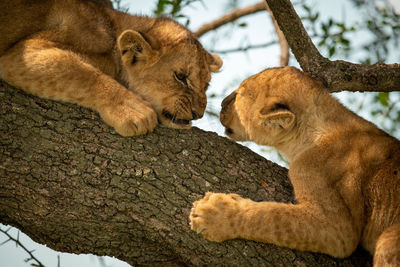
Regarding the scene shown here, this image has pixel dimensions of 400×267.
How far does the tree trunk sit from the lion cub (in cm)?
12

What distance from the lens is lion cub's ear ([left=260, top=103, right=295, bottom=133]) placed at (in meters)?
4.12

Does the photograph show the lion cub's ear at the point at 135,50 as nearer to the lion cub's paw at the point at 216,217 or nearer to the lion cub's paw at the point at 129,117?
the lion cub's paw at the point at 129,117

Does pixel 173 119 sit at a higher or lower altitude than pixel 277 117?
lower

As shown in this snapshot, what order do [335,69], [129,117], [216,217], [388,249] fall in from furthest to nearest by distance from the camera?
[335,69] → [129,117] → [216,217] → [388,249]

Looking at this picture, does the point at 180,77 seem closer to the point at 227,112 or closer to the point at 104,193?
the point at 227,112

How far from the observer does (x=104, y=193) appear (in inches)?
131

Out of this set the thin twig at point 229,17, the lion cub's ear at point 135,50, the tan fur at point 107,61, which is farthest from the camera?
the thin twig at point 229,17

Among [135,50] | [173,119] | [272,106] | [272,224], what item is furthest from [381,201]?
[135,50]

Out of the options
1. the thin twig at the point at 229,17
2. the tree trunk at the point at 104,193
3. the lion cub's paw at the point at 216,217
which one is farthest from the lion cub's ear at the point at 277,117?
the thin twig at the point at 229,17

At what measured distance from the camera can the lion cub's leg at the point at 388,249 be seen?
3209 mm

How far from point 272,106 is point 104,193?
173 centimetres

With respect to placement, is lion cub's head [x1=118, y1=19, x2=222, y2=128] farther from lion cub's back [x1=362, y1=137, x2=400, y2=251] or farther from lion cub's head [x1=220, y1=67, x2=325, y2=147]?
lion cub's back [x1=362, y1=137, x2=400, y2=251]

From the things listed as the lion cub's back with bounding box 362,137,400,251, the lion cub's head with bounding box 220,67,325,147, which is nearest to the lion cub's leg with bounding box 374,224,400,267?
the lion cub's back with bounding box 362,137,400,251

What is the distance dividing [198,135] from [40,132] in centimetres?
131
